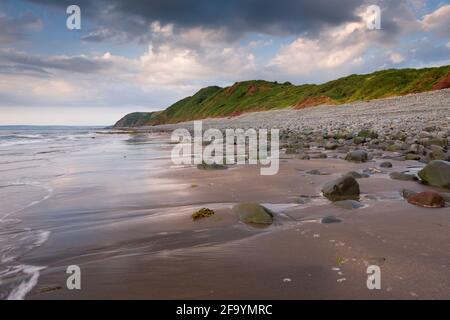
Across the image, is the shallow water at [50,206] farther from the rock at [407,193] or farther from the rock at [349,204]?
the rock at [407,193]

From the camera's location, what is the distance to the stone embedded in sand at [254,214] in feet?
13.5

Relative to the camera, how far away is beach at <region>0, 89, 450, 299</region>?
100 inches

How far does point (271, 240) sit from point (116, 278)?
1496 mm

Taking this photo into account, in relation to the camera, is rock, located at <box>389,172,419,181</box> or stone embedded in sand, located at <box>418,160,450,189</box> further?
rock, located at <box>389,172,419,181</box>

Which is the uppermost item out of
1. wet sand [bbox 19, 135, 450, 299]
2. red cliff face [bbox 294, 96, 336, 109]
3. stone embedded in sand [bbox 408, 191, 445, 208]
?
red cliff face [bbox 294, 96, 336, 109]

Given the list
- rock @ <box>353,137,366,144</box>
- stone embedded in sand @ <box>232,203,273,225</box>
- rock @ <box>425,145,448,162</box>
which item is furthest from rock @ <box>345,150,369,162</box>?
stone embedded in sand @ <box>232,203,273,225</box>

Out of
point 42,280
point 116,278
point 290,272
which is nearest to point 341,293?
point 290,272

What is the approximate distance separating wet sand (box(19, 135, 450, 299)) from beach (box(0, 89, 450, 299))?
0.04 ft

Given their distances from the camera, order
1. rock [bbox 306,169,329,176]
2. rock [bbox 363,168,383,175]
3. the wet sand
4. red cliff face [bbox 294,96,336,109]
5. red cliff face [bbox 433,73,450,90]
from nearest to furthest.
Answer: the wet sand
rock [bbox 363,168,383,175]
rock [bbox 306,169,329,176]
red cliff face [bbox 433,73,450,90]
red cliff face [bbox 294,96,336,109]

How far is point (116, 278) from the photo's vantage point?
274 centimetres

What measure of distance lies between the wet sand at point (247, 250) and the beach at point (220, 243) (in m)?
0.01

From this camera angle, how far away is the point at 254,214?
4203 millimetres

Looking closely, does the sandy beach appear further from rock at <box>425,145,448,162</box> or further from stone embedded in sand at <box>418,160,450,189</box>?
rock at <box>425,145,448,162</box>

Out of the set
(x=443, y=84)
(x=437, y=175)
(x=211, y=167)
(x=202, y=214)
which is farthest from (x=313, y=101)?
(x=202, y=214)
